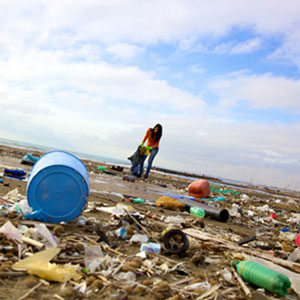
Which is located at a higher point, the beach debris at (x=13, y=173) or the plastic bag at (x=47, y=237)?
the plastic bag at (x=47, y=237)

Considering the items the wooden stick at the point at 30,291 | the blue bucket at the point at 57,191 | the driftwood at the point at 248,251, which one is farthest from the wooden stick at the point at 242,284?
the blue bucket at the point at 57,191

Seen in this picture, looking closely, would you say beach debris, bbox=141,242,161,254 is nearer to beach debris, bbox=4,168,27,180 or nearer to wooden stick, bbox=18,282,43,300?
Answer: wooden stick, bbox=18,282,43,300

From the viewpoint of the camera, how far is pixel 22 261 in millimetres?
2078

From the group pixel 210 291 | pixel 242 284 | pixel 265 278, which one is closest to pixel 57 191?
pixel 210 291

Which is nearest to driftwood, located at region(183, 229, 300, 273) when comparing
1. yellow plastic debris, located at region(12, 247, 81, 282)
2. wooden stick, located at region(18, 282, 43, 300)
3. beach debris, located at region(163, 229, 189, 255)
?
beach debris, located at region(163, 229, 189, 255)

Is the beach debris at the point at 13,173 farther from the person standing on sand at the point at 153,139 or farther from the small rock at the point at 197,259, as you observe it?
the person standing on sand at the point at 153,139

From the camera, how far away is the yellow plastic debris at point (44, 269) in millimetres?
2027

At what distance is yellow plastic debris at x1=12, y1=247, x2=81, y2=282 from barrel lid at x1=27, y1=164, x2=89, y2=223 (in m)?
1.18

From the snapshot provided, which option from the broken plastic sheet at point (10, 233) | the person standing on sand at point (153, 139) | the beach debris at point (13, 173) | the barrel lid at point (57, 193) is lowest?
the beach debris at point (13, 173)

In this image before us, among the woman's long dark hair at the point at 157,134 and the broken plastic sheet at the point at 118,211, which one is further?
the woman's long dark hair at the point at 157,134

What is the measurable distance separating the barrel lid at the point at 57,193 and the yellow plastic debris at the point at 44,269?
1.18m

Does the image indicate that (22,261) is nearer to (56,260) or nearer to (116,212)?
(56,260)

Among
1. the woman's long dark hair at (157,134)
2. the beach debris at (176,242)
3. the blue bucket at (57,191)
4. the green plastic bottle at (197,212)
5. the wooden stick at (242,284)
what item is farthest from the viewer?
the woman's long dark hair at (157,134)

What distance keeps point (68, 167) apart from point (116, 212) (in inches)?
46.4
